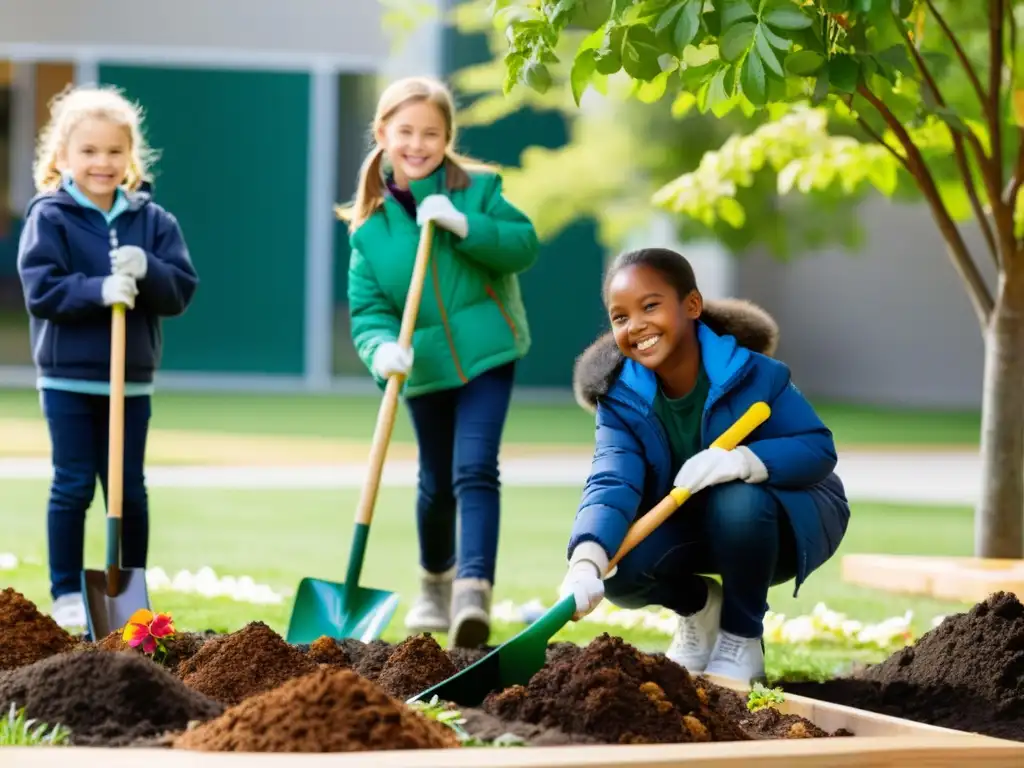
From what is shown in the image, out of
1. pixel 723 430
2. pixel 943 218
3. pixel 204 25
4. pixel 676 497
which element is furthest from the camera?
pixel 204 25

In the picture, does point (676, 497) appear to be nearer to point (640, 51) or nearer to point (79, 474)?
point (640, 51)

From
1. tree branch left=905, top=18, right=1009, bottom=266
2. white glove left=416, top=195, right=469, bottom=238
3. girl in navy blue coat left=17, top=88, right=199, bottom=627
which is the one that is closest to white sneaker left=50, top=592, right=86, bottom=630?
girl in navy blue coat left=17, top=88, right=199, bottom=627

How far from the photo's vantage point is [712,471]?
14.3 ft

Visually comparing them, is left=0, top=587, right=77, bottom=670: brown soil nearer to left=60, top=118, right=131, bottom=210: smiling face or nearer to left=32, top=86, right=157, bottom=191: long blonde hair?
left=60, top=118, right=131, bottom=210: smiling face

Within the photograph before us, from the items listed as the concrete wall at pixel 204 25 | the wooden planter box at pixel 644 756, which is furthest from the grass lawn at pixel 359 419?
the wooden planter box at pixel 644 756

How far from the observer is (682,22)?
148 inches

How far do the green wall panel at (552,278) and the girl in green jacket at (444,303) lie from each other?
15.6 m

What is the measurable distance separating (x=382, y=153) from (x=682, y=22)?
2340 millimetres

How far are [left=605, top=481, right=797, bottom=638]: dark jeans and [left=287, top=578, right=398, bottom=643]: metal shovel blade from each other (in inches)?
31.0

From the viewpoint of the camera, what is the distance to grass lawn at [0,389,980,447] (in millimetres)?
15570

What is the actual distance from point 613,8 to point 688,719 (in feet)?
5.05

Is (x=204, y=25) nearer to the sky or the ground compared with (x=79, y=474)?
nearer to the sky

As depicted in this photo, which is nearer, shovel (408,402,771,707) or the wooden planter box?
the wooden planter box

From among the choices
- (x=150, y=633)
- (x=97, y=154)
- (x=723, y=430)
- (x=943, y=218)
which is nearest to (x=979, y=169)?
(x=943, y=218)
